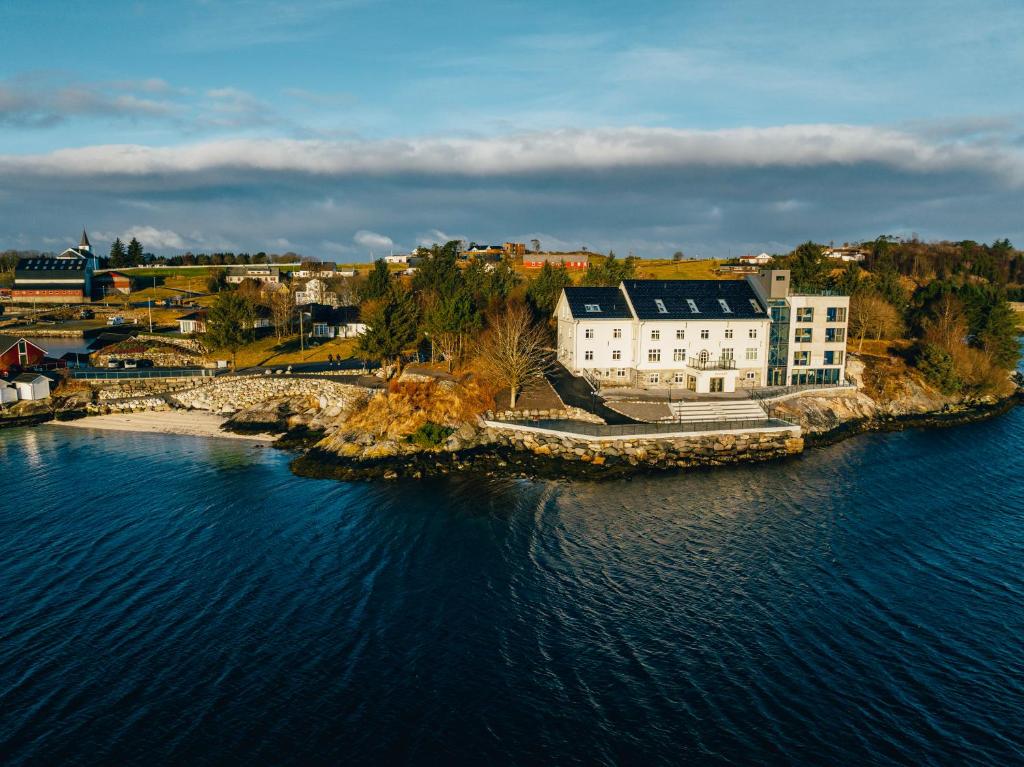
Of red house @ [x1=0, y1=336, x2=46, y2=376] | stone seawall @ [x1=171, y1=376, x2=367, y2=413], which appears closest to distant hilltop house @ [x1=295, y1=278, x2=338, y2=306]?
red house @ [x1=0, y1=336, x2=46, y2=376]

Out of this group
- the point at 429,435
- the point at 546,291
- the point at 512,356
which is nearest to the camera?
the point at 429,435

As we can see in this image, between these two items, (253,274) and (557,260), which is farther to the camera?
(557,260)

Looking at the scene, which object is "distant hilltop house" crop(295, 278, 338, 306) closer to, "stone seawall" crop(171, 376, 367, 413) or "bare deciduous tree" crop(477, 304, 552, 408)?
"stone seawall" crop(171, 376, 367, 413)

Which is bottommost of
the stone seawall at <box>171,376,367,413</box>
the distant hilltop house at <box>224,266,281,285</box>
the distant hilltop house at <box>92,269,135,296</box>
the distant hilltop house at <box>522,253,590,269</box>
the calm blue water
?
the calm blue water

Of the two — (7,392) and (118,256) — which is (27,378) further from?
(118,256)

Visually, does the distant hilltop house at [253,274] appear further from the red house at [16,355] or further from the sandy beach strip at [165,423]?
the sandy beach strip at [165,423]

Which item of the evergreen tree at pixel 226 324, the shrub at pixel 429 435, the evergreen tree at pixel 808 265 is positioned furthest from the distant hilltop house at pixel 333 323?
the evergreen tree at pixel 808 265

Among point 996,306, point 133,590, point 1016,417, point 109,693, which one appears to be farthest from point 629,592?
point 996,306

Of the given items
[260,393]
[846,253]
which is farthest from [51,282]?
[846,253]
